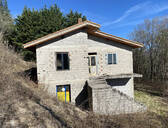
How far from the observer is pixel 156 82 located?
66.9ft

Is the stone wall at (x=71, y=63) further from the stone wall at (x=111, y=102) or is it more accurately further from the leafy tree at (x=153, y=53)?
the leafy tree at (x=153, y=53)

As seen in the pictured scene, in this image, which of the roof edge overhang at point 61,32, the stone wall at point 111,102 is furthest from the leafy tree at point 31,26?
the stone wall at point 111,102

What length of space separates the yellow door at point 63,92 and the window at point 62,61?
1692 mm

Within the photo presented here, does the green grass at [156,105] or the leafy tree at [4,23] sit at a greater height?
the leafy tree at [4,23]

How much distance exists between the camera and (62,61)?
940cm

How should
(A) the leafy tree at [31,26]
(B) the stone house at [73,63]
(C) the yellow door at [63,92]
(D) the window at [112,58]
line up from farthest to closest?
(A) the leafy tree at [31,26] < (D) the window at [112,58] < (C) the yellow door at [63,92] < (B) the stone house at [73,63]

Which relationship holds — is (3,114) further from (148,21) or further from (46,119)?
(148,21)

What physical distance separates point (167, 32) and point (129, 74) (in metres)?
13.8

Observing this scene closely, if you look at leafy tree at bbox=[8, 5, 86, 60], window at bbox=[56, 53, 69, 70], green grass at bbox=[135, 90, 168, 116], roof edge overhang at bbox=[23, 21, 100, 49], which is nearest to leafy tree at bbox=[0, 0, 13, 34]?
leafy tree at bbox=[8, 5, 86, 60]

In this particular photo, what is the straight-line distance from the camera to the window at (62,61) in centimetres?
932

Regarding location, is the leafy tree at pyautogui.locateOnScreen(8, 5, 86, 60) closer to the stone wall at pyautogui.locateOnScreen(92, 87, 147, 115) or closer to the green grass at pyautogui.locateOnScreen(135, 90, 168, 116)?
the stone wall at pyautogui.locateOnScreen(92, 87, 147, 115)

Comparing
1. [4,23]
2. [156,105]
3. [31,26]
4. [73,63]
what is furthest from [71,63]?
[4,23]

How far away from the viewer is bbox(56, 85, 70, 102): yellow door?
932 centimetres

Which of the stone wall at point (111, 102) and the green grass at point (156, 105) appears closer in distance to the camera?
the stone wall at point (111, 102)
